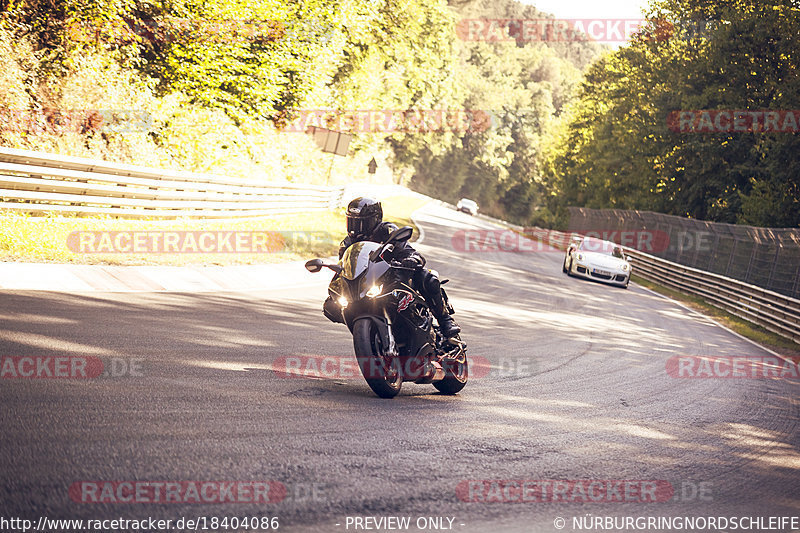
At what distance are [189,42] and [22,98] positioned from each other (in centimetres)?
910

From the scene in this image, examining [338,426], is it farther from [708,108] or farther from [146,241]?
[708,108]

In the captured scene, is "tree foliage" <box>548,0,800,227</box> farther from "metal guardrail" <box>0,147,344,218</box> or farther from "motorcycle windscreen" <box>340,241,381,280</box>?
"motorcycle windscreen" <box>340,241,381,280</box>

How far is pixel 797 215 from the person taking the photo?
1319 inches

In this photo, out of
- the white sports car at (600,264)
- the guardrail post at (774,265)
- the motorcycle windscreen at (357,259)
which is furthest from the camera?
the white sports car at (600,264)

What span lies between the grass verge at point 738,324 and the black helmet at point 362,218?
1196cm

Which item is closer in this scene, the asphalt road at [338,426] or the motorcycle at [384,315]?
the asphalt road at [338,426]

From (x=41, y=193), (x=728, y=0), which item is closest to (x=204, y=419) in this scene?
(x=41, y=193)

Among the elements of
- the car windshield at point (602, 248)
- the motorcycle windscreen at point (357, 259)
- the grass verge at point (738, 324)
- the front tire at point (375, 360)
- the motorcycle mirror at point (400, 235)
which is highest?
the motorcycle mirror at point (400, 235)

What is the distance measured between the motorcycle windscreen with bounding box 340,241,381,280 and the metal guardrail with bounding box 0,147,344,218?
27.9ft

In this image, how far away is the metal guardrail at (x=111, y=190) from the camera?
1299 cm

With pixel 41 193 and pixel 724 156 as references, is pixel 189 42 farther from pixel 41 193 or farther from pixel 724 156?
pixel 724 156

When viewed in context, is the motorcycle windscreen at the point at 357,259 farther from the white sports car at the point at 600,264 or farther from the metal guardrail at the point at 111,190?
the white sports car at the point at 600,264

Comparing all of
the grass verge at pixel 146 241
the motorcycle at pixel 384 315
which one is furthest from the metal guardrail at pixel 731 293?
the motorcycle at pixel 384 315

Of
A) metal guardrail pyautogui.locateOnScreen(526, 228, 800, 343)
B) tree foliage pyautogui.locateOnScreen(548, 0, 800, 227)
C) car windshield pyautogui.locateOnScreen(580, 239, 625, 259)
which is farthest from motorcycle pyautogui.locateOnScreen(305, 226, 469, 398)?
tree foliage pyautogui.locateOnScreen(548, 0, 800, 227)
